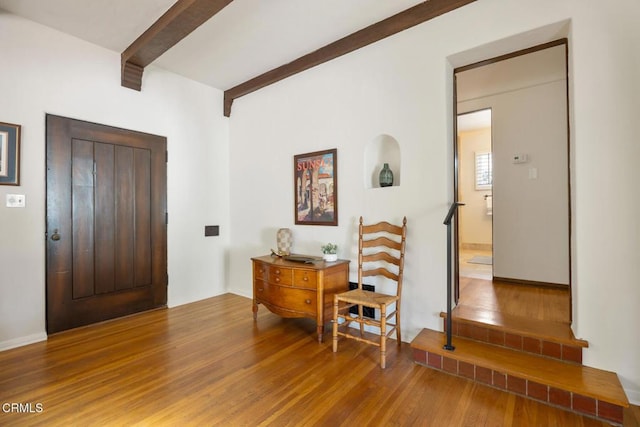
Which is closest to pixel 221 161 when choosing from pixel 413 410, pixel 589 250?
pixel 413 410

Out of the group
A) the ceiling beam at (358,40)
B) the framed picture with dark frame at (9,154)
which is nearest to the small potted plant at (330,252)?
the ceiling beam at (358,40)

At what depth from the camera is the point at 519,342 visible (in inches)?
87.2

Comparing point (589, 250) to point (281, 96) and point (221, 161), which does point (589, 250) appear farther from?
point (221, 161)

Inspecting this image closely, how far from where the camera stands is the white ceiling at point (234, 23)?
2533 mm

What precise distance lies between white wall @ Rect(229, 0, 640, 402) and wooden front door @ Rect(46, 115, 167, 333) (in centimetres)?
104

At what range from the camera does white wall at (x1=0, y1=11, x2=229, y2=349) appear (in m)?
2.68

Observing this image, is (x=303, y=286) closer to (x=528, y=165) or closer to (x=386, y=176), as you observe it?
(x=386, y=176)

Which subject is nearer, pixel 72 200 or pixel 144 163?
pixel 72 200

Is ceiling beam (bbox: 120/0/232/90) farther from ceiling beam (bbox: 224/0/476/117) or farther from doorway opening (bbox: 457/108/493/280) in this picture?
doorway opening (bbox: 457/108/493/280)

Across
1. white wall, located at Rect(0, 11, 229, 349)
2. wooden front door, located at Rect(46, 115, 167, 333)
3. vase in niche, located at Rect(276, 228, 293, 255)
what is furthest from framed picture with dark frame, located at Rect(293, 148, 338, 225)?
wooden front door, located at Rect(46, 115, 167, 333)

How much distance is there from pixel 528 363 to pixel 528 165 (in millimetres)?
2648

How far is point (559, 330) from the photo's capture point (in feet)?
7.16

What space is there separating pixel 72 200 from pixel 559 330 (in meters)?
4.32

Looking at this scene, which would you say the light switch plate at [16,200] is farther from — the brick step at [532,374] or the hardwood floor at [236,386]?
the brick step at [532,374]
